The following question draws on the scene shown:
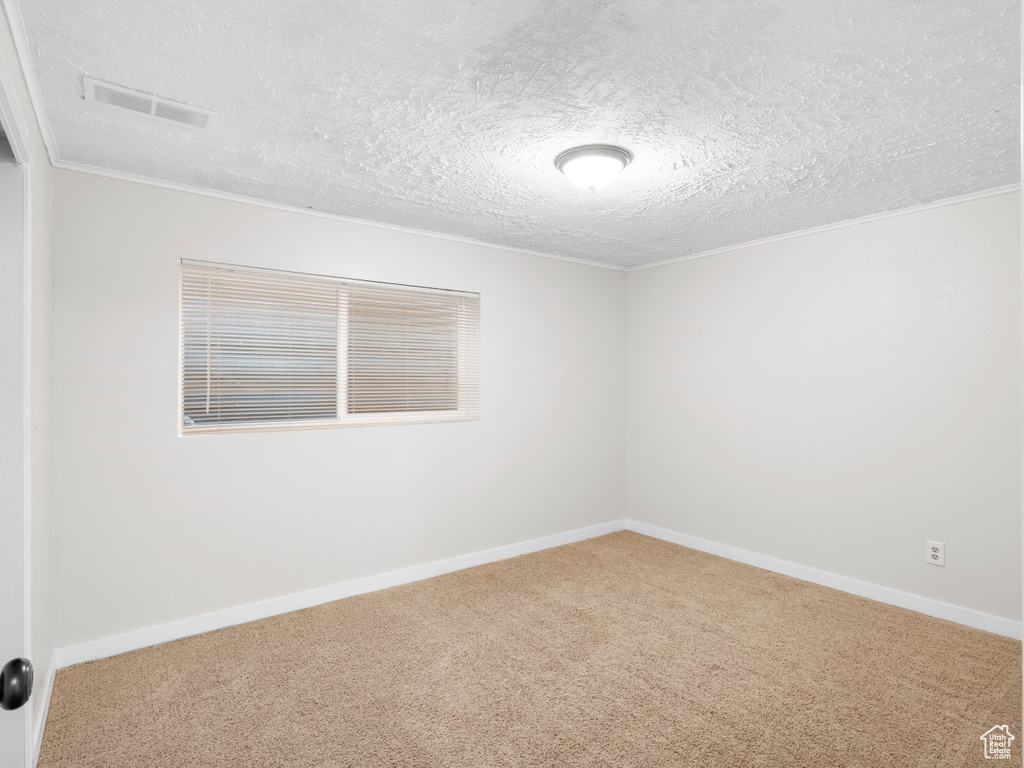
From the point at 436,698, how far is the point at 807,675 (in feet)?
5.64

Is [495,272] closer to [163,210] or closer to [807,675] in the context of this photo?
[163,210]

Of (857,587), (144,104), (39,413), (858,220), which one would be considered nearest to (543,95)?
(144,104)

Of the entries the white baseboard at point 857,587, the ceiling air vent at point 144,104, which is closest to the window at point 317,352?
the ceiling air vent at point 144,104

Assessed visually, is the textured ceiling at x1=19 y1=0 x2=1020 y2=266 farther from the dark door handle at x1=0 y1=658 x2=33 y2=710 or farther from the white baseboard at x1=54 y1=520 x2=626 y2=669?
the white baseboard at x1=54 y1=520 x2=626 y2=669

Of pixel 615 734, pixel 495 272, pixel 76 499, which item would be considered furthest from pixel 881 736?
pixel 76 499

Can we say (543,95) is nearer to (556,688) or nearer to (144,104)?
(144,104)

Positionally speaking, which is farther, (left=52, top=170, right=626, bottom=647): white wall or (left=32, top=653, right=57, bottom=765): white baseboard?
(left=52, top=170, right=626, bottom=647): white wall

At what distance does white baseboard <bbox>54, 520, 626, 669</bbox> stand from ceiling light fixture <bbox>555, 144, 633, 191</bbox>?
2.74 meters

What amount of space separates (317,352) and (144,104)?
5.38 ft

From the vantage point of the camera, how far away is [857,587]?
3.57m

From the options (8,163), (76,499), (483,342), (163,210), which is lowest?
(76,499)

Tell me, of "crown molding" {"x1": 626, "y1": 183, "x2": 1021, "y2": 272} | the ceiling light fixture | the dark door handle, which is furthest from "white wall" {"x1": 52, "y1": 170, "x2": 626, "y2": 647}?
the dark door handle

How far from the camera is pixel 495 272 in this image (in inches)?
167

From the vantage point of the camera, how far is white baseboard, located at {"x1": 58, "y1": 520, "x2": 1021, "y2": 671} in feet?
9.17
